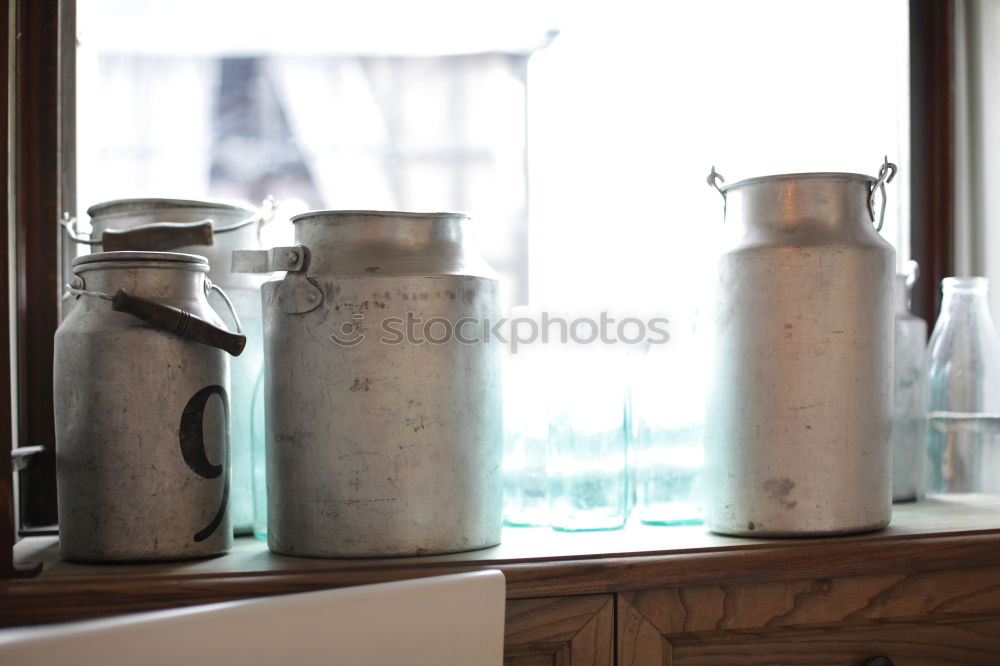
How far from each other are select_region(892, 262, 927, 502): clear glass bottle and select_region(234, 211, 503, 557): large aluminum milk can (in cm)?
62

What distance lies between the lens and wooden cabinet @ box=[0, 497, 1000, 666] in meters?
0.87

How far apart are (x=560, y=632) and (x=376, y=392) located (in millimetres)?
298

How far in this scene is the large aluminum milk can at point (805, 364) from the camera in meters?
1.03

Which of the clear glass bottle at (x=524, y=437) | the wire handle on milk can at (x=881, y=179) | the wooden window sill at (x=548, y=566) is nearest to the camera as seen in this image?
the wooden window sill at (x=548, y=566)

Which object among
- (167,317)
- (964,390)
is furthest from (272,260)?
(964,390)

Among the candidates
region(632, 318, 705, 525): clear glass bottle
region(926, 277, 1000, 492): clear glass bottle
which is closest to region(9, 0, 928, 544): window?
region(632, 318, 705, 525): clear glass bottle

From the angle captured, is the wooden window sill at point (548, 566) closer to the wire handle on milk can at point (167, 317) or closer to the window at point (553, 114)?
the wire handle on milk can at point (167, 317)

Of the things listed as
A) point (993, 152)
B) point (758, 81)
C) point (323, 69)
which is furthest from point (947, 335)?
point (323, 69)

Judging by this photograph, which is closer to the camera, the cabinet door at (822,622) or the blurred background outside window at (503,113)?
the cabinet door at (822,622)

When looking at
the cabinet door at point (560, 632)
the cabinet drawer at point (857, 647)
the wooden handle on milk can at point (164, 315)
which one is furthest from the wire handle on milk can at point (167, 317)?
the cabinet drawer at point (857, 647)

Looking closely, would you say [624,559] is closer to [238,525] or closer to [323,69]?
[238,525]

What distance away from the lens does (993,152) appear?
1510 mm

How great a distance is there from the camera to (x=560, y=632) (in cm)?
92

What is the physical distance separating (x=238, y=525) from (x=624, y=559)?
478mm
